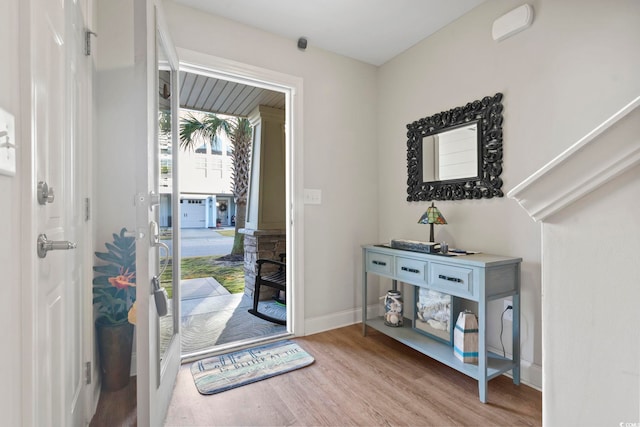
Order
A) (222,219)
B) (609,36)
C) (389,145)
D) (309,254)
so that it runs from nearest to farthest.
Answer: (609,36) → (309,254) → (389,145) → (222,219)

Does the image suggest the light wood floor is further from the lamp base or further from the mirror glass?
the mirror glass

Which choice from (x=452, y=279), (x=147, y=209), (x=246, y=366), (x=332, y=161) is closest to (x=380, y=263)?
(x=452, y=279)

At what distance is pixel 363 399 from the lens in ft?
5.77

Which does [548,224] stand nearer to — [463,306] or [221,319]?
[463,306]

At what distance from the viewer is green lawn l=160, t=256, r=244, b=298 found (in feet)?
14.3

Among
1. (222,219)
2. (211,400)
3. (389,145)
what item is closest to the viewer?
(211,400)

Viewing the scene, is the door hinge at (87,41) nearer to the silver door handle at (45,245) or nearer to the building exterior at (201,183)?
the building exterior at (201,183)

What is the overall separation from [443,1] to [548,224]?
2144 mm

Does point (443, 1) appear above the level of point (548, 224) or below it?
above

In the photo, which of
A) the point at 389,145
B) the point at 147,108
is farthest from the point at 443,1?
the point at 147,108

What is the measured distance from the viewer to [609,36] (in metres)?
1.61

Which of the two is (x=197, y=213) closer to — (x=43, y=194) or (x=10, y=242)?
(x=43, y=194)

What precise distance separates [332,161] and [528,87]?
1.49 metres

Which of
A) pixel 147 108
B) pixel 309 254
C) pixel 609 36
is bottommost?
pixel 309 254
